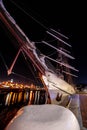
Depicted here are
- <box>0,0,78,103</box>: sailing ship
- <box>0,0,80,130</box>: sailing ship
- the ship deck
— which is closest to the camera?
<box>0,0,80,130</box>: sailing ship

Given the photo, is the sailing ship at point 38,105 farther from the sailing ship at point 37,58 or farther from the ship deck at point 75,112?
the ship deck at point 75,112

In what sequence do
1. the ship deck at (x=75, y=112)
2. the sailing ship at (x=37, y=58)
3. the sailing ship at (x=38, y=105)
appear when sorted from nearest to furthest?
the sailing ship at (x=38, y=105) → the ship deck at (x=75, y=112) → the sailing ship at (x=37, y=58)

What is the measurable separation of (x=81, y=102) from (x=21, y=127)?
3.68 metres

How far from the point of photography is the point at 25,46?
4969 millimetres

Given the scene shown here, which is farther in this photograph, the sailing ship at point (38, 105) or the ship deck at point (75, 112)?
the ship deck at point (75, 112)

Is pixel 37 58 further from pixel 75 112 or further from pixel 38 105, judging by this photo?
pixel 38 105

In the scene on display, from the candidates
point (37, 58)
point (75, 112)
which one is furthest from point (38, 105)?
point (37, 58)

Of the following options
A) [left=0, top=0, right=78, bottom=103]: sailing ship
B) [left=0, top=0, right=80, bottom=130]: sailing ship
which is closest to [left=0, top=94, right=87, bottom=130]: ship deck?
[left=0, top=0, right=80, bottom=130]: sailing ship

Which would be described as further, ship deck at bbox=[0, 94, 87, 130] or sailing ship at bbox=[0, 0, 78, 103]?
sailing ship at bbox=[0, 0, 78, 103]

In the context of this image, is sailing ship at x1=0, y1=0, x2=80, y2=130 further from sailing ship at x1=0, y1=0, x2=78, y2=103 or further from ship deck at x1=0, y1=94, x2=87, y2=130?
ship deck at x1=0, y1=94, x2=87, y2=130

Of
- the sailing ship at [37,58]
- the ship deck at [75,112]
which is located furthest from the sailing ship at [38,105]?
the ship deck at [75,112]

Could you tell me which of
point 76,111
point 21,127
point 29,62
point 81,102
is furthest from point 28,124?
point 29,62

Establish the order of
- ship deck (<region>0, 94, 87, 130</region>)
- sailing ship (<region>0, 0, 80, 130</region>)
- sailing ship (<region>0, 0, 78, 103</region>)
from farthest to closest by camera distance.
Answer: sailing ship (<region>0, 0, 78, 103</region>)
ship deck (<region>0, 94, 87, 130</region>)
sailing ship (<region>0, 0, 80, 130</region>)

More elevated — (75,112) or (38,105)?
(38,105)
